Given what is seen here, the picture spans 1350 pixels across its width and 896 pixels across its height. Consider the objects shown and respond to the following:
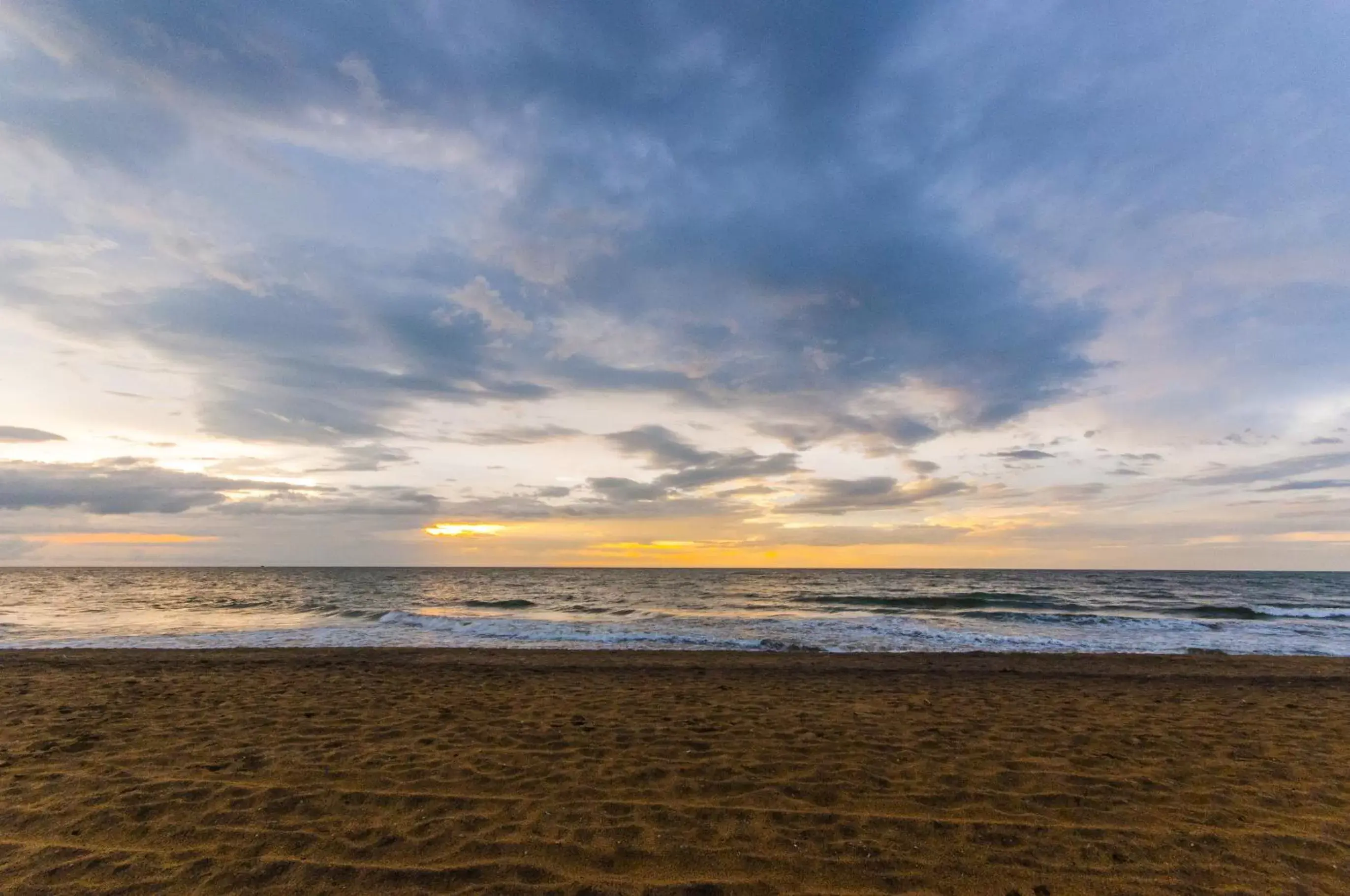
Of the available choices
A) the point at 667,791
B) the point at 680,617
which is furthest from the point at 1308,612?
the point at 667,791

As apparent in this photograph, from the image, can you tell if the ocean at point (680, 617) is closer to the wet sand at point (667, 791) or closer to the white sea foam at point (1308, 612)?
the white sea foam at point (1308, 612)

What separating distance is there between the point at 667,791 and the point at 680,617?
25.5 metres

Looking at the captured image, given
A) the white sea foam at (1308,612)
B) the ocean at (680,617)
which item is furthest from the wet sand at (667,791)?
the white sea foam at (1308,612)

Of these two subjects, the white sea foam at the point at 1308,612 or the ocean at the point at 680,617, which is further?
the white sea foam at the point at 1308,612

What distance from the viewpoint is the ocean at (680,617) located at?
1994 cm

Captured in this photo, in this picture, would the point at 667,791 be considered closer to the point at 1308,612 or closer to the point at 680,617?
the point at 680,617

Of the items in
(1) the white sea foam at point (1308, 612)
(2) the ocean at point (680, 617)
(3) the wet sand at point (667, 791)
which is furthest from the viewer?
(1) the white sea foam at point (1308, 612)

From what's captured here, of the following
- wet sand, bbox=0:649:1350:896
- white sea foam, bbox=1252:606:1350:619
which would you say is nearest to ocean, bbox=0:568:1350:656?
white sea foam, bbox=1252:606:1350:619

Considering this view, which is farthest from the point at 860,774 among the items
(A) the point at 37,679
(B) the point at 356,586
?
(B) the point at 356,586

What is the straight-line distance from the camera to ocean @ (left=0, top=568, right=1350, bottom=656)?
19.9 metres

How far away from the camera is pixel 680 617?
30.8m

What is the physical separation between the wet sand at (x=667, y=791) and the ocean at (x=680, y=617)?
30.1 feet

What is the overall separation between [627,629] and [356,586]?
45.6 metres

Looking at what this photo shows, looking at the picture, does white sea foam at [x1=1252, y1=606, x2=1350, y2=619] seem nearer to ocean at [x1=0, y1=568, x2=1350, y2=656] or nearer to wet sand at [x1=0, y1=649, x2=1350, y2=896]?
ocean at [x1=0, y1=568, x2=1350, y2=656]
